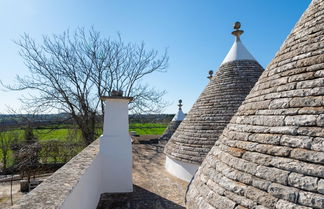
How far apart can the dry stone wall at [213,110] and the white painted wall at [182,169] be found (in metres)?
0.26

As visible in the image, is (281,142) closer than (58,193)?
Yes

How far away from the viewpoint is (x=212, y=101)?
766 centimetres

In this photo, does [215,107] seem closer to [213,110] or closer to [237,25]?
[213,110]

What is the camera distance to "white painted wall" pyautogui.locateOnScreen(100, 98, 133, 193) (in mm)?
6281

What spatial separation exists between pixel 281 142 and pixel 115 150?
523cm

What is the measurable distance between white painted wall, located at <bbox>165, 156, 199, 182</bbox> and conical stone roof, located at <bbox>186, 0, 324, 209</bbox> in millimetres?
4169

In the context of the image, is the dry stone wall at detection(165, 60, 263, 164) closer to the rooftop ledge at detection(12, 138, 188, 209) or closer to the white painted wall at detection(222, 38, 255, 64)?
the white painted wall at detection(222, 38, 255, 64)

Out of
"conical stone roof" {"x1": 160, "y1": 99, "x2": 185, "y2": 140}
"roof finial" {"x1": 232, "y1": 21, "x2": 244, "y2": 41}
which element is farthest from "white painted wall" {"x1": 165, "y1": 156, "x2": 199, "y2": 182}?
"conical stone roof" {"x1": 160, "y1": 99, "x2": 185, "y2": 140}

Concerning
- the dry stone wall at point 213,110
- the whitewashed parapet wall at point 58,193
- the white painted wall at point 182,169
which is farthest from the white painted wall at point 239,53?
the whitewashed parapet wall at point 58,193

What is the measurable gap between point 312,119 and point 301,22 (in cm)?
207

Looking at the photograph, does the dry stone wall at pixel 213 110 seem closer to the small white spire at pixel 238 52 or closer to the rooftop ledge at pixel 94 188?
the small white spire at pixel 238 52

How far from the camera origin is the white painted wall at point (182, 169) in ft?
23.4

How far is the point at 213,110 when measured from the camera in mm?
7402

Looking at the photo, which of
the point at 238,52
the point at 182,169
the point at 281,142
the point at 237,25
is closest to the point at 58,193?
the point at 281,142
